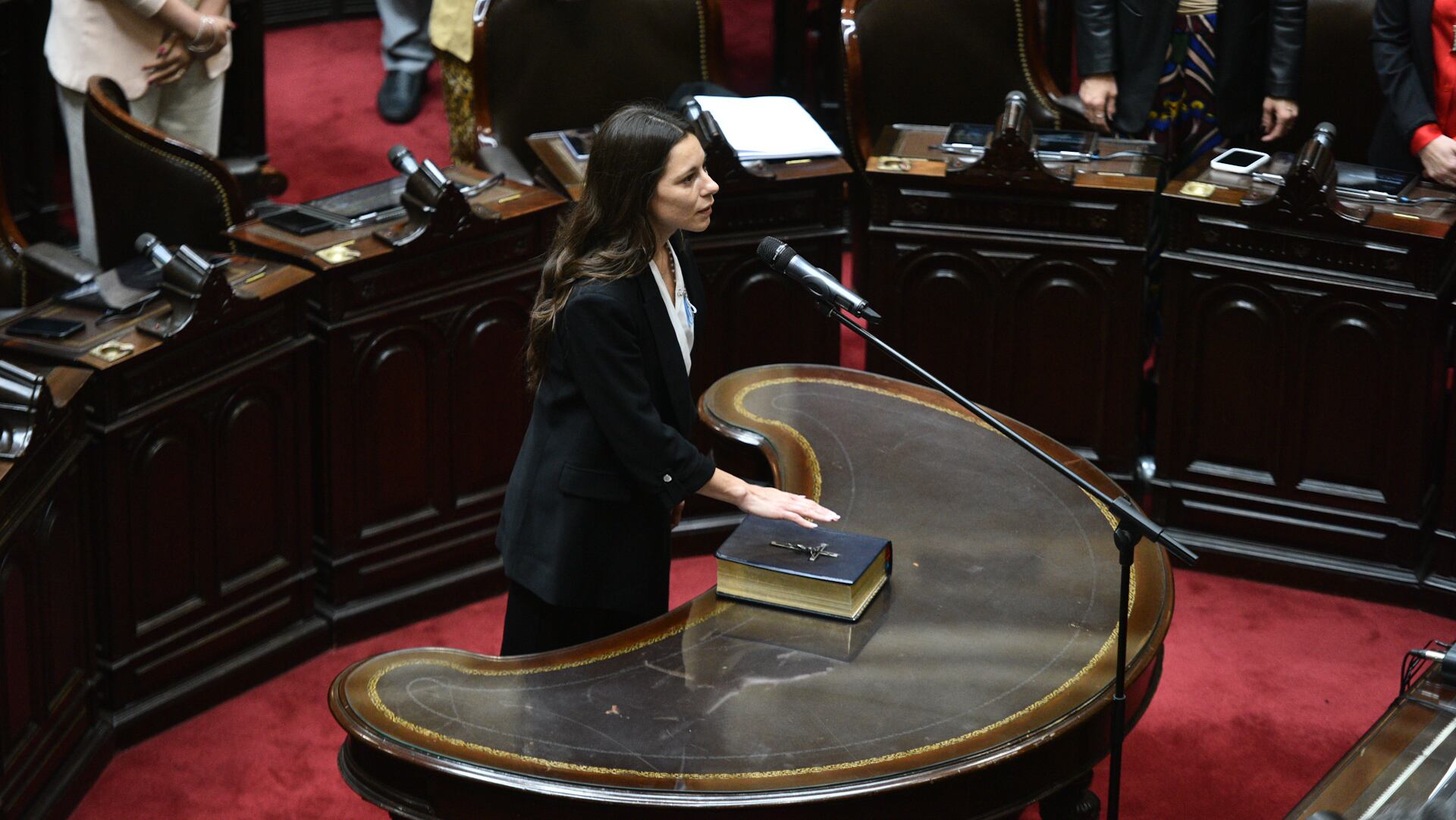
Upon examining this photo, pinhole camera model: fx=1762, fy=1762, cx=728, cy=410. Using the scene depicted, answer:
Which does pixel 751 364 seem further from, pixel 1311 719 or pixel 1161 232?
pixel 1311 719

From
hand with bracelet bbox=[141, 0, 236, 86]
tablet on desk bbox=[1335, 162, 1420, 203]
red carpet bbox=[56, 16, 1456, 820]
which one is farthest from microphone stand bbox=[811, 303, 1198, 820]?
hand with bracelet bbox=[141, 0, 236, 86]

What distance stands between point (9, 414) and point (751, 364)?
174 centimetres

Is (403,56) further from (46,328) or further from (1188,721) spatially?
Answer: (1188,721)

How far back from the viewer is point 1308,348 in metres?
3.78

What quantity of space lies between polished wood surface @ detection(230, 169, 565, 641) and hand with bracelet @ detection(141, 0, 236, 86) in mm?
824

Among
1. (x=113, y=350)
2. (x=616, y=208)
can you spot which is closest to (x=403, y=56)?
(x=113, y=350)

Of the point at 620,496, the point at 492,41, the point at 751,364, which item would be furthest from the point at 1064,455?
the point at 492,41

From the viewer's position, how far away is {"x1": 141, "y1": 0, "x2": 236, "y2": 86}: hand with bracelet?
4191 millimetres

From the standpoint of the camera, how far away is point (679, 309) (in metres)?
2.51

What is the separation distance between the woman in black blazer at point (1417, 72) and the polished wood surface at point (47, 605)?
277 cm

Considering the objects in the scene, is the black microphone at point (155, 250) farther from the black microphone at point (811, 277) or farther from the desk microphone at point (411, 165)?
the black microphone at point (811, 277)

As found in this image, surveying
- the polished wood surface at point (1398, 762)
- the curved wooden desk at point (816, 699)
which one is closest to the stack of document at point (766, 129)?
the curved wooden desk at point (816, 699)

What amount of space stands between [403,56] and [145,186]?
2642mm

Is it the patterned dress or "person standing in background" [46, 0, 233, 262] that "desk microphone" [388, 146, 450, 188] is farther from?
the patterned dress
